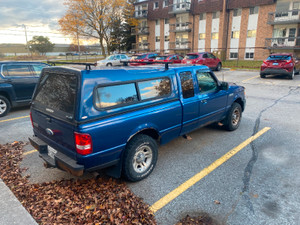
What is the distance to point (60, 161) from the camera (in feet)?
10.4

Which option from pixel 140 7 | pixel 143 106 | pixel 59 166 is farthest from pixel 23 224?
pixel 140 7

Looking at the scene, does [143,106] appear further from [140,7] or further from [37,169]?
[140,7]

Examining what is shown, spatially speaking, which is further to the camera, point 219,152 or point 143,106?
point 219,152

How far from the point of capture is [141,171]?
12.3 ft

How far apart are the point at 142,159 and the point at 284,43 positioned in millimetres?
30409

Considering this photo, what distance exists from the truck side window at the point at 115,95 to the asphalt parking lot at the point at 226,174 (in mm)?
1368

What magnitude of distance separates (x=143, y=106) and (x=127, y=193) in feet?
4.33

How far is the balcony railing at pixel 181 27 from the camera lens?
120ft

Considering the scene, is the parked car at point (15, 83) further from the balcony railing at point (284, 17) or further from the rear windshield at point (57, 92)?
the balcony railing at point (284, 17)

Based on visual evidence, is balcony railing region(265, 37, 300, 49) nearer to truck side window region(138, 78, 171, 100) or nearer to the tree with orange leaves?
the tree with orange leaves

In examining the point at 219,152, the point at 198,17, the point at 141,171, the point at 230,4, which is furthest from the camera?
the point at 198,17

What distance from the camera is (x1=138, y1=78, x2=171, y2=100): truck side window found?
3667mm

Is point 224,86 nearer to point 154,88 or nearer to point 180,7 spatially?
point 154,88

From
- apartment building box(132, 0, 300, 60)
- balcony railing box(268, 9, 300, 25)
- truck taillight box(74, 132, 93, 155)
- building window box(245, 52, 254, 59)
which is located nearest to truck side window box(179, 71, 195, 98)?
truck taillight box(74, 132, 93, 155)
